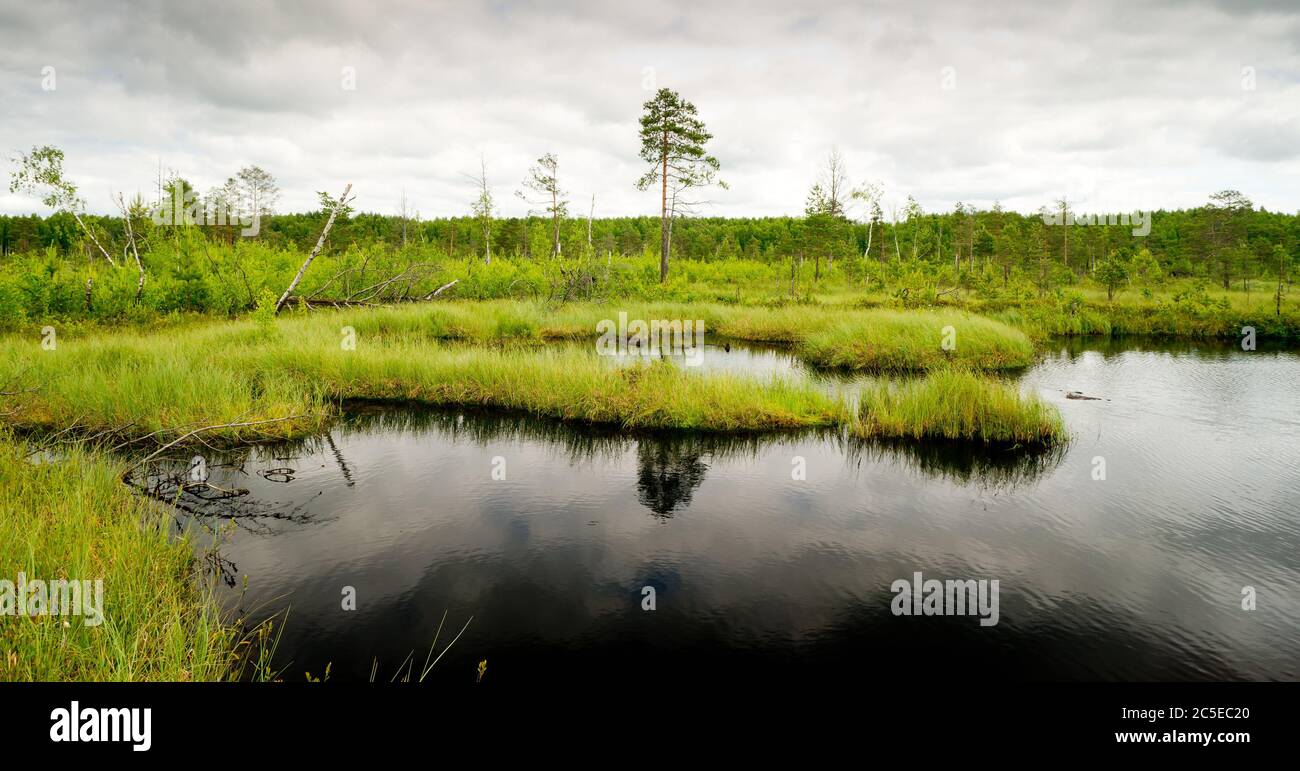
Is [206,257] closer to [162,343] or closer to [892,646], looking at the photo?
[162,343]

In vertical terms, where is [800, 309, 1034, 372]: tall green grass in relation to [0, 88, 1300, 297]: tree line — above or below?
below

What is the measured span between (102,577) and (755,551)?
6.54 m

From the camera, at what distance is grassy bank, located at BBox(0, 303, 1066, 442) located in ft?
36.3

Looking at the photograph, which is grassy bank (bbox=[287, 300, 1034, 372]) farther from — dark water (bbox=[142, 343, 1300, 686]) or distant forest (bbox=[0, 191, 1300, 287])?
distant forest (bbox=[0, 191, 1300, 287])

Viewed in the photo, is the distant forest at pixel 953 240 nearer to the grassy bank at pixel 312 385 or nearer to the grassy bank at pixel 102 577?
the grassy bank at pixel 312 385

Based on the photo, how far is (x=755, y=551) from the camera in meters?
7.65

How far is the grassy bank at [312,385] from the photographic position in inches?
436

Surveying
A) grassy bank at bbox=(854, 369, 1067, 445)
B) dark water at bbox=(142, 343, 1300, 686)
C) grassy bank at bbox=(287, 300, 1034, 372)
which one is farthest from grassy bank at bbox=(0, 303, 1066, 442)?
grassy bank at bbox=(287, 300, 1034, 372)

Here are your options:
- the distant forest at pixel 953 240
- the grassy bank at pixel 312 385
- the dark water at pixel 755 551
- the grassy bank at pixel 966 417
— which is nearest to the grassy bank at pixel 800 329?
the grassy bank at pixel 312 385

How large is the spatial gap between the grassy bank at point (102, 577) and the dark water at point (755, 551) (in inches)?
25.1

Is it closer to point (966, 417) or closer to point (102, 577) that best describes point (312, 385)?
point (102, 577)

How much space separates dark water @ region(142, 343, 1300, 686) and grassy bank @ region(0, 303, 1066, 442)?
0.76 meters

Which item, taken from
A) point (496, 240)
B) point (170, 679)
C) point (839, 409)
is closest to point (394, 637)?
point (170, 679)

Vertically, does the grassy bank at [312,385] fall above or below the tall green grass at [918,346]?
below
